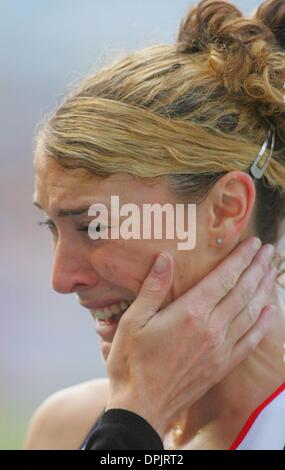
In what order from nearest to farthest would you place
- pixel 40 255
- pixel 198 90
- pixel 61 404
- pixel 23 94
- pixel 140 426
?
pixel 140 426 < pixel 198 90 < pixel 61 404 < pixel 40 255 < pixel 23 94

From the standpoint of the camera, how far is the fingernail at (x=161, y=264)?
3.98 feet

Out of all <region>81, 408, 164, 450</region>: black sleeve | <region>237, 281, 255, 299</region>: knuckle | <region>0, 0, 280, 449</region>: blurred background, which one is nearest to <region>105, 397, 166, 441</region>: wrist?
<region>81, 408, 164, 450</region>: black sleeve

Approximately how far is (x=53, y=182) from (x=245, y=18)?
1.45 ft

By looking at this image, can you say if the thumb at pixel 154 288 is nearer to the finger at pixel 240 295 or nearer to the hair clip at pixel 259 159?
the finger at pixel 240 295

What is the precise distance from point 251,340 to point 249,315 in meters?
0.04

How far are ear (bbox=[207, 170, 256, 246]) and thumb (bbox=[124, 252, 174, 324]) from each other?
0.09m

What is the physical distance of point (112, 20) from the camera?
4.53m

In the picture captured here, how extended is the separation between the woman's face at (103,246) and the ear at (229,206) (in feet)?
0.04

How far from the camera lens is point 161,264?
122 cm

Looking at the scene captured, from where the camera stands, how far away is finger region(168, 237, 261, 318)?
1.21 m

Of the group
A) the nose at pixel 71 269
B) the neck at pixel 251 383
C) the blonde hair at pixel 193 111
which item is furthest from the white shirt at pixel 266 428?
the nose at pixel 71 269

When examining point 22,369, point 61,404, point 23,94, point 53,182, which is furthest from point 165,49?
point 23,94

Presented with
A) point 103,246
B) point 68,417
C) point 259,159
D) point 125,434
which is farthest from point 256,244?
point 68,417
